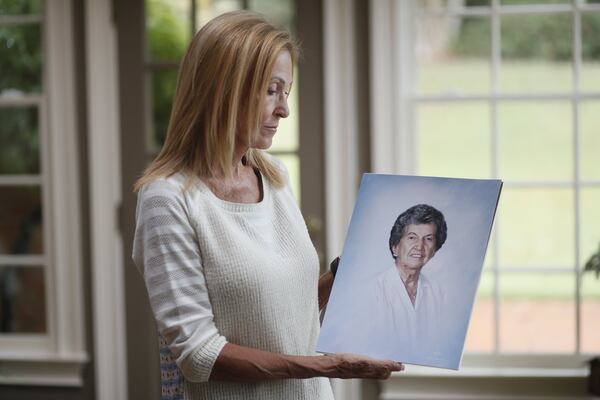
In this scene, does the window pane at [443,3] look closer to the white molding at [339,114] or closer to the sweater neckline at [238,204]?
the white molding at [339,114]

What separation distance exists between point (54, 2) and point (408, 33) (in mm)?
1475

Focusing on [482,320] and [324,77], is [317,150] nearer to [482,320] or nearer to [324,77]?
[324,77]

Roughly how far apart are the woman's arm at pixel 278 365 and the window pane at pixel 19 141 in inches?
97.3

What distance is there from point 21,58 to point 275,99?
2.46 metres

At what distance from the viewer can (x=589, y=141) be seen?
454cm

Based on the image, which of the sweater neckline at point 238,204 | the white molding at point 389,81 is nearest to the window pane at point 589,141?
the white molding at point 389,81

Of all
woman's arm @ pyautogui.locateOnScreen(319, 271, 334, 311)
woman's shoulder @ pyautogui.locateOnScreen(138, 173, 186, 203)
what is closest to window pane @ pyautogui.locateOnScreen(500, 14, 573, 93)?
woman's arm @ pyautogui.locateOnScreen(319, 271, 334, 311)

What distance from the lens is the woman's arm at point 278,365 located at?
1418mm

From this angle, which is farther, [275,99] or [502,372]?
[502,372]

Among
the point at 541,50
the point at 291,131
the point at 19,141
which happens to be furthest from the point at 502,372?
the point at 19,141

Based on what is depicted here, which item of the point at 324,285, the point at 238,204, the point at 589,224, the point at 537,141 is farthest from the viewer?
the point at 537,141

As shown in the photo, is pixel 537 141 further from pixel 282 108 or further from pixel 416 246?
pixel 282 108

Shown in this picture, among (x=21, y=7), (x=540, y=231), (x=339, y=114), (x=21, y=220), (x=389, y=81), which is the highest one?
(x=21, y=7)

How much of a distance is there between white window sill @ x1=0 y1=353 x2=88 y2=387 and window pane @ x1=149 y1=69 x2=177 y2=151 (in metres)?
0.98
